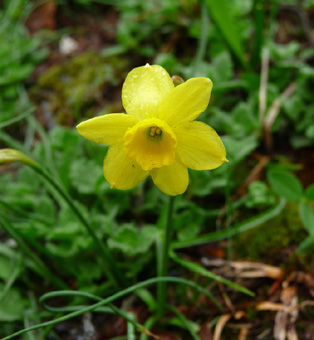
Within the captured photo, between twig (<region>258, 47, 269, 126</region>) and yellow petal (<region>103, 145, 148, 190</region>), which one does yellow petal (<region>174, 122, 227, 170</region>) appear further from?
twig (<region>258, 47, 269, 126</region>)

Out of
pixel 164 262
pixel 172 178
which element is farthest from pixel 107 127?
pixel 164 262

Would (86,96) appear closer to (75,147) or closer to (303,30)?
(75,147)

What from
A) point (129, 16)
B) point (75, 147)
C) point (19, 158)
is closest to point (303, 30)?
point (129, 16)

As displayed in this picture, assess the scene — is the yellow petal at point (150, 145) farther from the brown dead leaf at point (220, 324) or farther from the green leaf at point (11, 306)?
the green leaf at point (11, 306)

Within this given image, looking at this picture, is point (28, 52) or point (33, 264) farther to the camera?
point (28, 52)

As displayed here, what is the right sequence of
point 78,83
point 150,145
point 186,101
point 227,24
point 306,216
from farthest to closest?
point 78,83, point 227,24, point 306,216, point 150,145, point 186,101

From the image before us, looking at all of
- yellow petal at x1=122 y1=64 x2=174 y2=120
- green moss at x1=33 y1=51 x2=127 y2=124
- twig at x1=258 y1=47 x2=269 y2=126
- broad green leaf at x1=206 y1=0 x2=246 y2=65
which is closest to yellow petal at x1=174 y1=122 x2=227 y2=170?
yellow petal at x1=122 y1=64 x2=174 y2=120

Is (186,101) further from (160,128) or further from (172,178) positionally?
(172,178)
